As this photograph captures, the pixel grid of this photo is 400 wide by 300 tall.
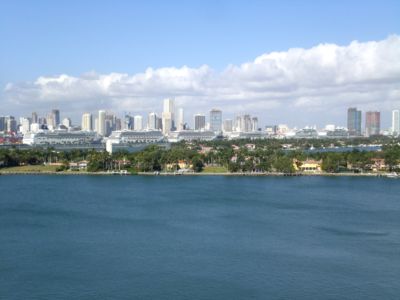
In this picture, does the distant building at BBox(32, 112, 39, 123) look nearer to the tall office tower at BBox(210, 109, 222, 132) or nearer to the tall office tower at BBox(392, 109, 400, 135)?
the tall office tower at BBox(210, 109, 222, 132)

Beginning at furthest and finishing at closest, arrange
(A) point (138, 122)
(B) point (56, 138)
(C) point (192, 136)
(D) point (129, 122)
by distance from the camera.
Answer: (A) point (138, 122)
(D) point (129, 122)
(C) point (192, 136)
(B) point (56, 138)

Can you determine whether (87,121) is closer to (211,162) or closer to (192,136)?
(192,136)

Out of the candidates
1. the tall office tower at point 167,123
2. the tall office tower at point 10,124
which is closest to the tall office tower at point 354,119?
the tall office tower at point 167,123

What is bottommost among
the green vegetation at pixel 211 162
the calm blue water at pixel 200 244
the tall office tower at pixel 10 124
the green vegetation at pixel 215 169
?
the calm blue water at pixel 200 244

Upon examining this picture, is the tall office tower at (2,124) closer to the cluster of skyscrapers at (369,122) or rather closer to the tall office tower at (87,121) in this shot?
the tall office tower at (87,121)

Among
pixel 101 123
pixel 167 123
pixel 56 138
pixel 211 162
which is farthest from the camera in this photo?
pixel 167 123

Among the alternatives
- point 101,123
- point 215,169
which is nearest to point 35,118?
point 101,123
